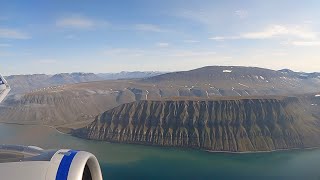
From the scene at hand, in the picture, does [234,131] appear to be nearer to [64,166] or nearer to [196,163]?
[196,163]

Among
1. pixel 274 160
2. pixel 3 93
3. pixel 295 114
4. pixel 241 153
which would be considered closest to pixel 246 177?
pixel 274 160

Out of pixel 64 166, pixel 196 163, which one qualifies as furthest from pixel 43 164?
pixel 196 163

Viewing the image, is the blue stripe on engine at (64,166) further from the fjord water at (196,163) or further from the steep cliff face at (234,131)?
the steep cliff face at (234,131)

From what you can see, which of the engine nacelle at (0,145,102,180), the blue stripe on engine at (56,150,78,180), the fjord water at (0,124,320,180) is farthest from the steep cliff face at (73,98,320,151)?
the blue stripe on engine at (56,150,78,180)

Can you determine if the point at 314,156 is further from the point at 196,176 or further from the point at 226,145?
the point at 196,176

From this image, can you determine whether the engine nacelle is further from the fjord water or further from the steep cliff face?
the steep cliff face

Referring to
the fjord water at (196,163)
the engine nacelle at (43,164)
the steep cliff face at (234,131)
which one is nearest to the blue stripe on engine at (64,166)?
the engine nacelle at (43,164)

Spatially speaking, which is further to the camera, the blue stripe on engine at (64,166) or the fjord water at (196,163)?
the fjord water at (196,163)
